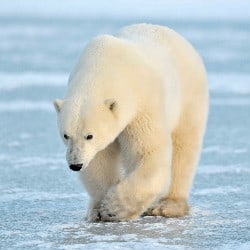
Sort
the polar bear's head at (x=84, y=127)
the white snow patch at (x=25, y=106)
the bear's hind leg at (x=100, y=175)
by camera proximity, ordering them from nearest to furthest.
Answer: the polar bear's head at (x=84, y=127) → the bear's hind leg at (x=100, y=175) → the white snow patch at (x=25, y=106)

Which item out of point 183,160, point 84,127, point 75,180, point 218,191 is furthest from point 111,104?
point 75,180

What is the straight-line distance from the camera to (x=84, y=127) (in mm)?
3791

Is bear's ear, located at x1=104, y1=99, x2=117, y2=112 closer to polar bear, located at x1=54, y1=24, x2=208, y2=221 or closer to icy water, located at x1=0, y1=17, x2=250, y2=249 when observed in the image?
polar bear, located at x1=54, y1=24, x2=208, y2=221

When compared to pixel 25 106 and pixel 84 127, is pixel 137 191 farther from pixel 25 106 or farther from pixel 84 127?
pixel 25 106

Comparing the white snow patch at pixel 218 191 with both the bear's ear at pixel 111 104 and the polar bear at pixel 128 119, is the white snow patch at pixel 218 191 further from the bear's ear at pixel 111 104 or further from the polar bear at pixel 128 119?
the bear's ear at pixel 111 104

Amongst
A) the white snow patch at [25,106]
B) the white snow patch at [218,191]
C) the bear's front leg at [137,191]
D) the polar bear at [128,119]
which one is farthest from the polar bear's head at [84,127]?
the white snow patch at [25,106]

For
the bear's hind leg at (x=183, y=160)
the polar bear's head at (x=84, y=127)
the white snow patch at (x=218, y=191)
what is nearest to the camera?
the polar bear's head at (x=84, y=127)

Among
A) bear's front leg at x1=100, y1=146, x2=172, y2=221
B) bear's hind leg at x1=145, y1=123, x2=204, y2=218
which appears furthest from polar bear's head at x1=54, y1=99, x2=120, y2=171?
bear's hind leg at x1=145, y1=123, x2=204, y2=218

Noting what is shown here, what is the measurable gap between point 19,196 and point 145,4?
3299 centimetres

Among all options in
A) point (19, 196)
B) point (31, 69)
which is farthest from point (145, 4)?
point (19, 196)

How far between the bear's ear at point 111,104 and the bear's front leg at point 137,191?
15.0 inches

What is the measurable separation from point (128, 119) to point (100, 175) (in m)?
0.42

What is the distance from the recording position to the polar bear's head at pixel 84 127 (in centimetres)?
377

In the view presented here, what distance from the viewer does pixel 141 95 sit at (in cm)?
406
